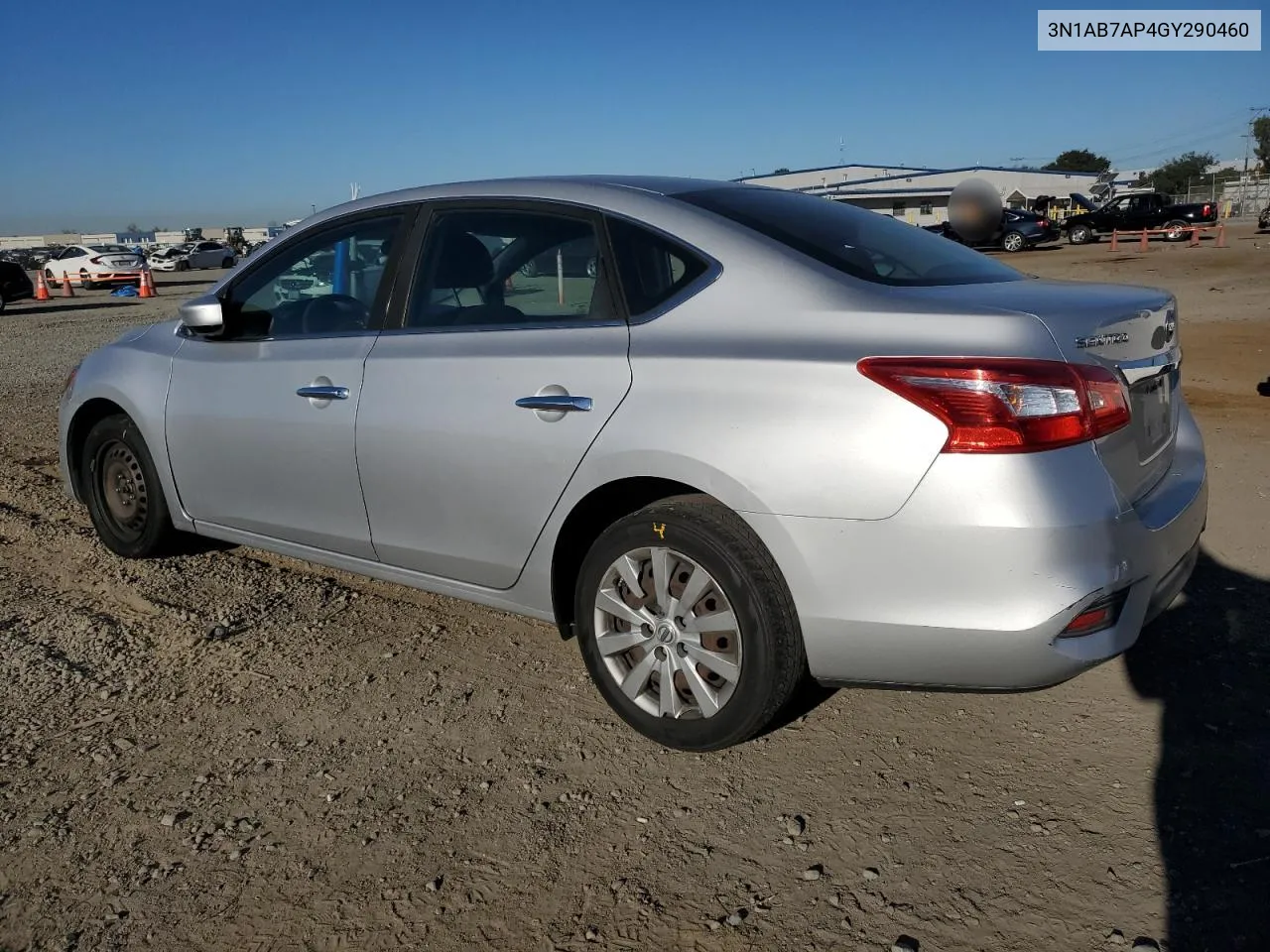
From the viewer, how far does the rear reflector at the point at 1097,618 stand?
8.07 ft

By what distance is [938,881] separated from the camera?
244cm

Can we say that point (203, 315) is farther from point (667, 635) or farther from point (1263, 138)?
point (1263, 138)

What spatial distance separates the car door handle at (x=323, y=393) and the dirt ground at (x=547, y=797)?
37.3 inches

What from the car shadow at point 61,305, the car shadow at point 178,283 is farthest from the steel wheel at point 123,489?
the car shadow at point 178,283

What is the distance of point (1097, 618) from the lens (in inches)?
98.6

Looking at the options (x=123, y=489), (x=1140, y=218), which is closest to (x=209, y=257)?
(x=1140, y=218)

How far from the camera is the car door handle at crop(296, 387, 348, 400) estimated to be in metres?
3.55

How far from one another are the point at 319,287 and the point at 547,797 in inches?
85.5

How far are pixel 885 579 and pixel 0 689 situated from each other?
297 cm

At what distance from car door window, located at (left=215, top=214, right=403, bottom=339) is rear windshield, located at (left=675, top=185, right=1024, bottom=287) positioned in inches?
46.2

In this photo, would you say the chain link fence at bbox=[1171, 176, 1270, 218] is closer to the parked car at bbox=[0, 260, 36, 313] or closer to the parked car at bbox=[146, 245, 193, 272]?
the parked car at bbox=[146, 245, 193, 272]

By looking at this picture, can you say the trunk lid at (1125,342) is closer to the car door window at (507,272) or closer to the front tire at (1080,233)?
the car door window at (507,272)

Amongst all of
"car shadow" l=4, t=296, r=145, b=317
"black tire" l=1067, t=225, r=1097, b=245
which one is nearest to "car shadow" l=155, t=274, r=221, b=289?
"car shadow" l=4, t=296, r=145, b=317

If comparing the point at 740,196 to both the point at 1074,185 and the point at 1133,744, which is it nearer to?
the point at 1133,744
